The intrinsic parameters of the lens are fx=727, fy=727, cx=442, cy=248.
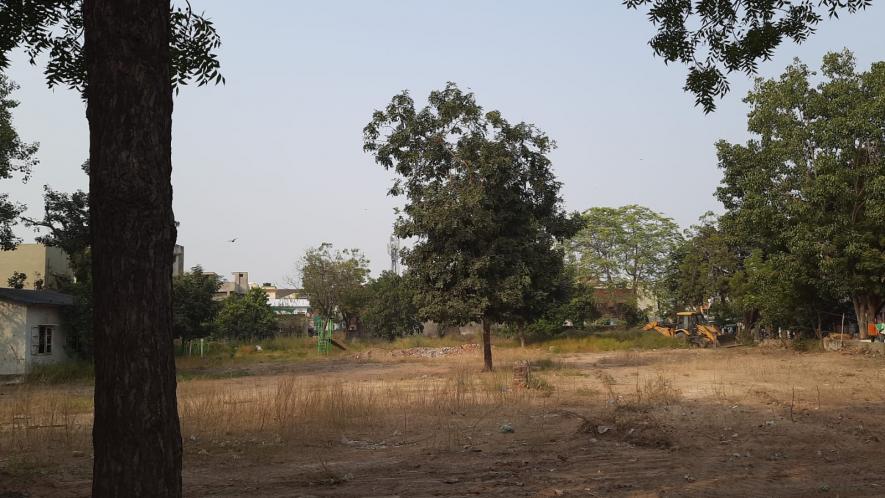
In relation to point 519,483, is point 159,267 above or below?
above

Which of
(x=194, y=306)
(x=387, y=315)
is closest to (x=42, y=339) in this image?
(x=194, y=306)

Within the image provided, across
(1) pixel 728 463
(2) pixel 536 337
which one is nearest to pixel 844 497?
(1) pixel 728 463

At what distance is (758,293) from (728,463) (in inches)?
1161

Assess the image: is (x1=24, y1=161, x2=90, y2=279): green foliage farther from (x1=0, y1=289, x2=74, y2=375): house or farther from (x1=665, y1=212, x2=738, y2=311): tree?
(x1=665, y1=212, x2=738, y2=311): tree

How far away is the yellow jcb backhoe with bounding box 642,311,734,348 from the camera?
1665 inches

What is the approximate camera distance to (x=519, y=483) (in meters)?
7.54

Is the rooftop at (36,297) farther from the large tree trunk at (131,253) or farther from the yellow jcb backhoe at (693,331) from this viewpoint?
the yellow jcb backhoe at (693,331)

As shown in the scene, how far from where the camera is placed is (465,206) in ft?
69.9

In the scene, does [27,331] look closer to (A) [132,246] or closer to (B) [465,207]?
(B) [465,207]

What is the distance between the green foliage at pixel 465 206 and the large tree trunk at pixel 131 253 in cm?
1756

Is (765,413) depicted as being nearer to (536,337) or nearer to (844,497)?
(844,497)

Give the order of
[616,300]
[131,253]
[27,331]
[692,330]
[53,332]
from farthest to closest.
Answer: [616,300], [692,330], [53,332], [27,331], [131,253]

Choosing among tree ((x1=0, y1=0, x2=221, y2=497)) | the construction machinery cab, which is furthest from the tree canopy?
tree ((x1=0, y1=0, x2=221, y2=497))

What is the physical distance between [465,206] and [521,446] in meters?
12.1
